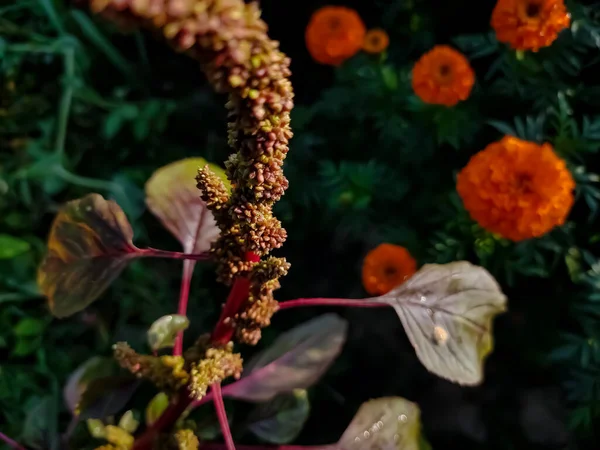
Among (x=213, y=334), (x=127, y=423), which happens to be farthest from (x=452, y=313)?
(x=127, y=423)

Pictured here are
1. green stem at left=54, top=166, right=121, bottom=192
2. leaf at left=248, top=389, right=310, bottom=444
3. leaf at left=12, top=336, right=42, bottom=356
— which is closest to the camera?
leaf at left=248, top=389, right=310, bottom=444

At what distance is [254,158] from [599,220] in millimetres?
889

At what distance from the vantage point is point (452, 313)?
2.21ft

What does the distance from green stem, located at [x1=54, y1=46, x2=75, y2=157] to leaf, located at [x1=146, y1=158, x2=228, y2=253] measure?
1.71 feet

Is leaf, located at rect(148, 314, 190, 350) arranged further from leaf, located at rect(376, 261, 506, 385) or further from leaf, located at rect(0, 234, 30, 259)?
leaf, located at rect(0, 234, 30, 259)

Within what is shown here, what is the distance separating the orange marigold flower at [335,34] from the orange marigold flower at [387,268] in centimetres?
44

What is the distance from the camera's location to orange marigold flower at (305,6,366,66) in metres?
1.07

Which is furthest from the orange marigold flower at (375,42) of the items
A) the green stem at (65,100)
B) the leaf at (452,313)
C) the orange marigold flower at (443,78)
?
the green stem at (65,100)

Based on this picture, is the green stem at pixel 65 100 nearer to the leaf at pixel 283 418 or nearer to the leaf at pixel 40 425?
the leaf at pixel 40 425

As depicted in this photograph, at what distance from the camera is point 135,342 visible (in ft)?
3.39

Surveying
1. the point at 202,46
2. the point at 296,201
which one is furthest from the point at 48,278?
the point at 296,201

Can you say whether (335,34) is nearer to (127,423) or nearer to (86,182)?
(86,182)

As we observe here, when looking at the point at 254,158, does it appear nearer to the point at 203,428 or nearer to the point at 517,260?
the point at 203,428

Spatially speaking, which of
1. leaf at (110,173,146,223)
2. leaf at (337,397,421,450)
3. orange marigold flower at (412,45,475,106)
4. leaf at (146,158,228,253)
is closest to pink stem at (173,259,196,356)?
leaf at (146,158,228,253)
